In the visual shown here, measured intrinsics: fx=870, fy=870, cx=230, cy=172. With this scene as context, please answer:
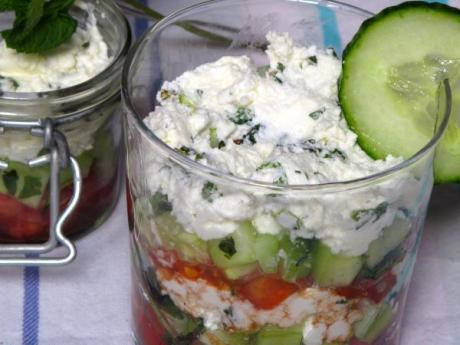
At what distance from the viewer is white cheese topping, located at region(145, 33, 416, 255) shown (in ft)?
2.04

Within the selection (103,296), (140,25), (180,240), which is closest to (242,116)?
(180,240)

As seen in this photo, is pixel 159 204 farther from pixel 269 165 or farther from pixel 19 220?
pixel 19 220

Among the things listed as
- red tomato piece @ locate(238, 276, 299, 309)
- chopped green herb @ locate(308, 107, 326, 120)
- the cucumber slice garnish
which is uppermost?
the cucumber slice garnish

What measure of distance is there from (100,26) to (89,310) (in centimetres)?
34

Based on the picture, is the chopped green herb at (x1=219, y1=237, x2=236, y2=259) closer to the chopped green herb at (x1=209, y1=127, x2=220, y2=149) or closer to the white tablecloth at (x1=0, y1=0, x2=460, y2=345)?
the chopped green herb at (x1=209, y1=127, x2=220, y2=149)

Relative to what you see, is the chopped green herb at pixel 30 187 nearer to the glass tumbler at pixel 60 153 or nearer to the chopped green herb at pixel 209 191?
the glass tumbler at pixel 60 153

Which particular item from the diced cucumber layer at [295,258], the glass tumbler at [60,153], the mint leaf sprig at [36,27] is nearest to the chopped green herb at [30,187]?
the glass tumbler at [60,153]

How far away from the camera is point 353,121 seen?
715mm

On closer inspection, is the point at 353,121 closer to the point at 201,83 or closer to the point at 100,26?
the point at 201,83

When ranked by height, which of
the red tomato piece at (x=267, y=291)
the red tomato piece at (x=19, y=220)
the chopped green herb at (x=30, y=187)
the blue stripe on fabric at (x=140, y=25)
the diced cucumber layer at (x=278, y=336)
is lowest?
the red tomato piece at (x=19, y=220)

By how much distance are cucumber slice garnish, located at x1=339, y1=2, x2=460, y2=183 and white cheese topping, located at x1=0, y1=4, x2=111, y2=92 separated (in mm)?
323

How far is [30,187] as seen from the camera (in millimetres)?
891

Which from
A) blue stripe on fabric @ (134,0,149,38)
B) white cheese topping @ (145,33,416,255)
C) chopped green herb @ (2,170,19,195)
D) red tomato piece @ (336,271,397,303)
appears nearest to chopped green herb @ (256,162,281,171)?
white cheese topping @ (145,33,416,255)

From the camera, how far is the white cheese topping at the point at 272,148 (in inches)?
24.5
